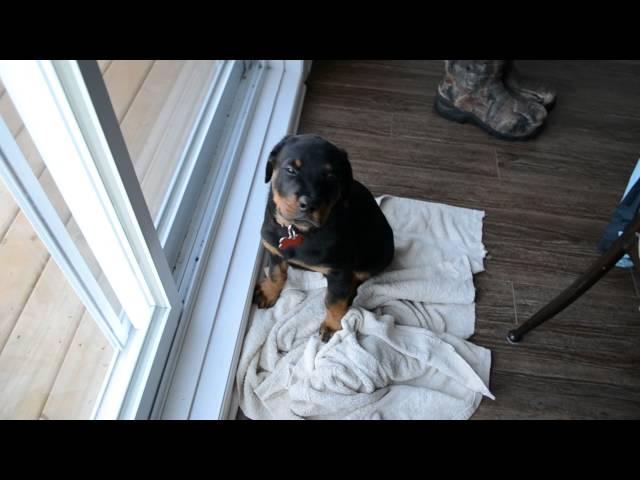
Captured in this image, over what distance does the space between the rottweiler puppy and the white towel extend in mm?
67

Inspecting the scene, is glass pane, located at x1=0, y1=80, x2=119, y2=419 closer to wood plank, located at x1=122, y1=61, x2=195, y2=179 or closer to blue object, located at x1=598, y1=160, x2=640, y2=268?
wood plank, located at x1=122, y1=61, x2=195, y2=179

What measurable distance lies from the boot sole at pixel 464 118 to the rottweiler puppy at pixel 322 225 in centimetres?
83

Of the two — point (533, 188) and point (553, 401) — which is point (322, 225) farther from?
point (533, 188)

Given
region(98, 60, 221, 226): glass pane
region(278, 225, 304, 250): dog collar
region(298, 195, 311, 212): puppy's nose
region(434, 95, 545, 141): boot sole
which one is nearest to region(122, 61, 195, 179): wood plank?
region(98, 60, 221, 226): glass pane

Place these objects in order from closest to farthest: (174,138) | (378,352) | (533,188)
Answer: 1. (378,352)
2. (174,138)
3. (533,188)

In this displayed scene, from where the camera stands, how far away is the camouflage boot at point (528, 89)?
209 cm

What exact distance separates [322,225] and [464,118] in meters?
1.15

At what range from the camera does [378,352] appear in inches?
56.1

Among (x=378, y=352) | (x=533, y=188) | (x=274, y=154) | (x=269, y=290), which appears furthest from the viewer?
(x=533, y=188)

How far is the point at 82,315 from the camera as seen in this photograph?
47.5 inches

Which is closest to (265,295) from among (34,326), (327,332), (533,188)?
(327,332)

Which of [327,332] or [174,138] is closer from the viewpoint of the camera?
[327,332]

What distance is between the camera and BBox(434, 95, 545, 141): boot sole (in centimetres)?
206
